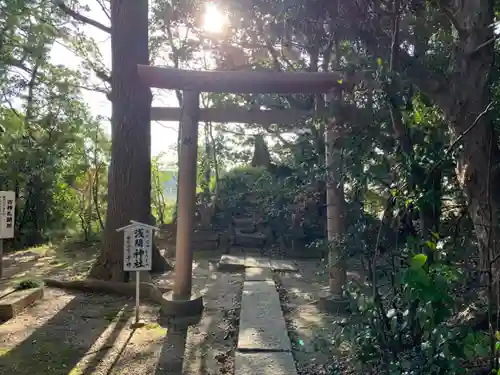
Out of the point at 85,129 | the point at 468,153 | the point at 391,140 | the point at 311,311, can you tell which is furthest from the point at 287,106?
the point at 85,129

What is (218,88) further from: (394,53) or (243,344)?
(243,344)

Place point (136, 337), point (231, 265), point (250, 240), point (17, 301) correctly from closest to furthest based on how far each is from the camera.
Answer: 1. point (136, 337)
2. point (17, 301)
3. point (231, 265)
4. point (250, 240)

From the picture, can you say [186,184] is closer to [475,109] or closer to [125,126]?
[125,126]

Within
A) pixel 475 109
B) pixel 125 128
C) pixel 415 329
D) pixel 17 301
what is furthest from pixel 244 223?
pixel 415 329

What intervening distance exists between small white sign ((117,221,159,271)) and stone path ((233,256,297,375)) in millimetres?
1187

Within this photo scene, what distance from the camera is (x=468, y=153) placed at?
10.5ft

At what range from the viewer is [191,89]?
4.91m

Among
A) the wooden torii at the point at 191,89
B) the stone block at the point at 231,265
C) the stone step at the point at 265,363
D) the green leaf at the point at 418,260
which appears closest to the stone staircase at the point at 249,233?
the stone block at the point at 231,265

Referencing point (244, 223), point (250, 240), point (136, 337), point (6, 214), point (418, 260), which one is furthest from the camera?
point (244, 223)

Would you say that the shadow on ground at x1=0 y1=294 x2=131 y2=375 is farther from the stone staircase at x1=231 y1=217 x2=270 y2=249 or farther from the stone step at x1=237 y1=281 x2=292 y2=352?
the stone staircase at x1=231 y1=217 x2=270 y2=249

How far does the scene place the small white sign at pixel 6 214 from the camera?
22.0ft

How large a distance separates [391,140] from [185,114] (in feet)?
7.80

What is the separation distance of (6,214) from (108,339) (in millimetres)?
3399

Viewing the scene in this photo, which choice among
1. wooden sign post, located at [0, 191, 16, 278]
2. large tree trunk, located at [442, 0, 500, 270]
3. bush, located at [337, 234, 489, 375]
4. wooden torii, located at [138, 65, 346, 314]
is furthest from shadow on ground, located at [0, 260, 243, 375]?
large tree trunk, located at [442, 0, 500, 270]
